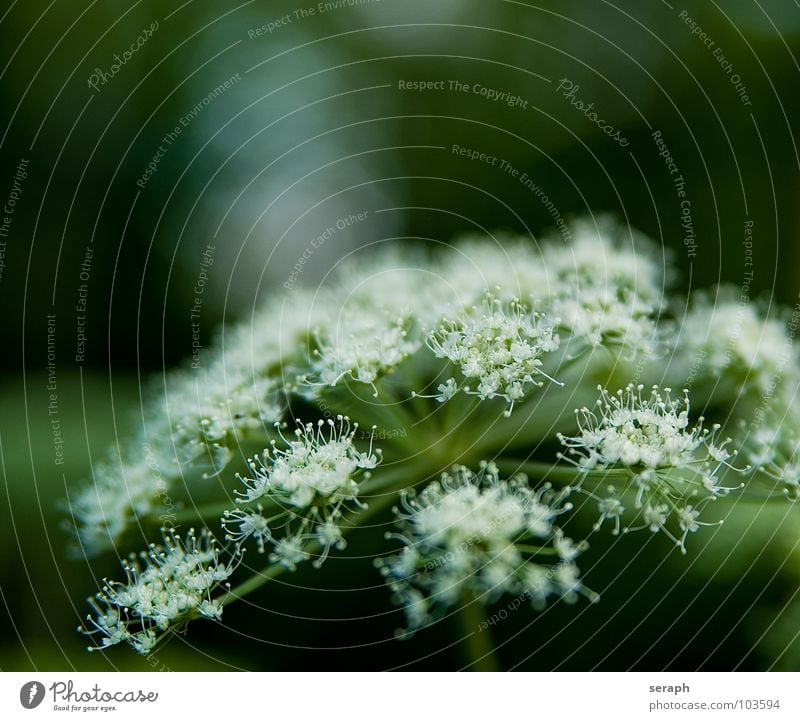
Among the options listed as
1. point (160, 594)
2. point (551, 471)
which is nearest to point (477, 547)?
Result: point (551, 471)

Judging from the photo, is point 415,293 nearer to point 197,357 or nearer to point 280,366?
point 280,366

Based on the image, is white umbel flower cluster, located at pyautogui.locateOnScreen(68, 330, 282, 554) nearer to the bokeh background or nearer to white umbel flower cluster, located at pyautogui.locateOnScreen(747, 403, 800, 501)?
the bokeh background

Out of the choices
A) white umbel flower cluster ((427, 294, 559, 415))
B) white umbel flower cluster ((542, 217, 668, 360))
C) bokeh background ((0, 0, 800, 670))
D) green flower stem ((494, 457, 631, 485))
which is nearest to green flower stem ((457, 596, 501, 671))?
green flower stem ((494, 457, 631, 485))

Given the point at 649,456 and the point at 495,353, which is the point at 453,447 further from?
the point at 649,456

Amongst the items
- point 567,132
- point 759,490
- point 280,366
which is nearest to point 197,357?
point 280,366
